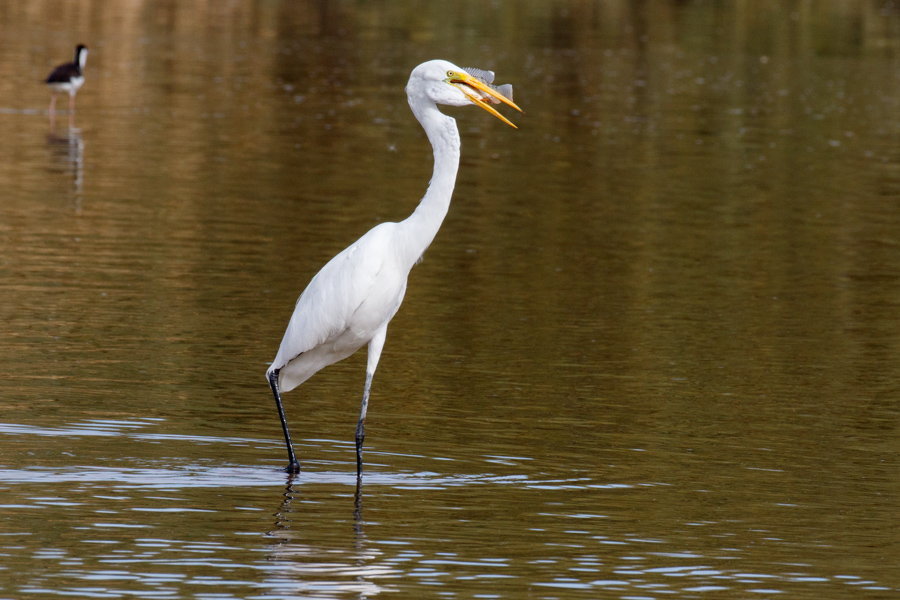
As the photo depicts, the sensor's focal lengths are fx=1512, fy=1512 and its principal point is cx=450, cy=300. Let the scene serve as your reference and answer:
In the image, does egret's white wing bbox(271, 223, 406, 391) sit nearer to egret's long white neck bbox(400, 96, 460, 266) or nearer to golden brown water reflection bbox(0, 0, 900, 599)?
egret's long white neck bbox(400, 96, 460, 266)

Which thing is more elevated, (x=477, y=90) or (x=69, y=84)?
(x=69, y=84)

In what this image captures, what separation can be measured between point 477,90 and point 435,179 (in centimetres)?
58

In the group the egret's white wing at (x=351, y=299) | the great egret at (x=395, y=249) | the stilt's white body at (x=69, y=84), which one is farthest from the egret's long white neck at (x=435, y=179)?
the stilt's white body at (x=69, y=84)

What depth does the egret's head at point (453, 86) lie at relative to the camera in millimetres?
8859

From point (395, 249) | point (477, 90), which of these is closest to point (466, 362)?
point (395, 249)

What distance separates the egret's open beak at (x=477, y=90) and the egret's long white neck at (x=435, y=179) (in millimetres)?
192

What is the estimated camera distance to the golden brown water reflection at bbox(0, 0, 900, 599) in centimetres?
773

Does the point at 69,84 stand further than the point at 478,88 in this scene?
Yes

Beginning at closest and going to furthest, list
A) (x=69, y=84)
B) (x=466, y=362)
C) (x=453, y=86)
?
1. (x=453, y=86)
2. (x=466, y=362)
3. (x=69, y=84)

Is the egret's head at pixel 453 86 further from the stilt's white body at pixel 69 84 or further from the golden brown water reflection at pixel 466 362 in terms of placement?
the stilt's white body at pixel 69 84

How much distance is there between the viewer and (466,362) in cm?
1258

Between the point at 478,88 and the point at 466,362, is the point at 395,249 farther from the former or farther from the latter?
the point at 466,362

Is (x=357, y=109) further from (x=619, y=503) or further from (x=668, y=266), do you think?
(x=619, y=503)

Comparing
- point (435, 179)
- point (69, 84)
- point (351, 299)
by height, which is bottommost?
point (351, 299)
